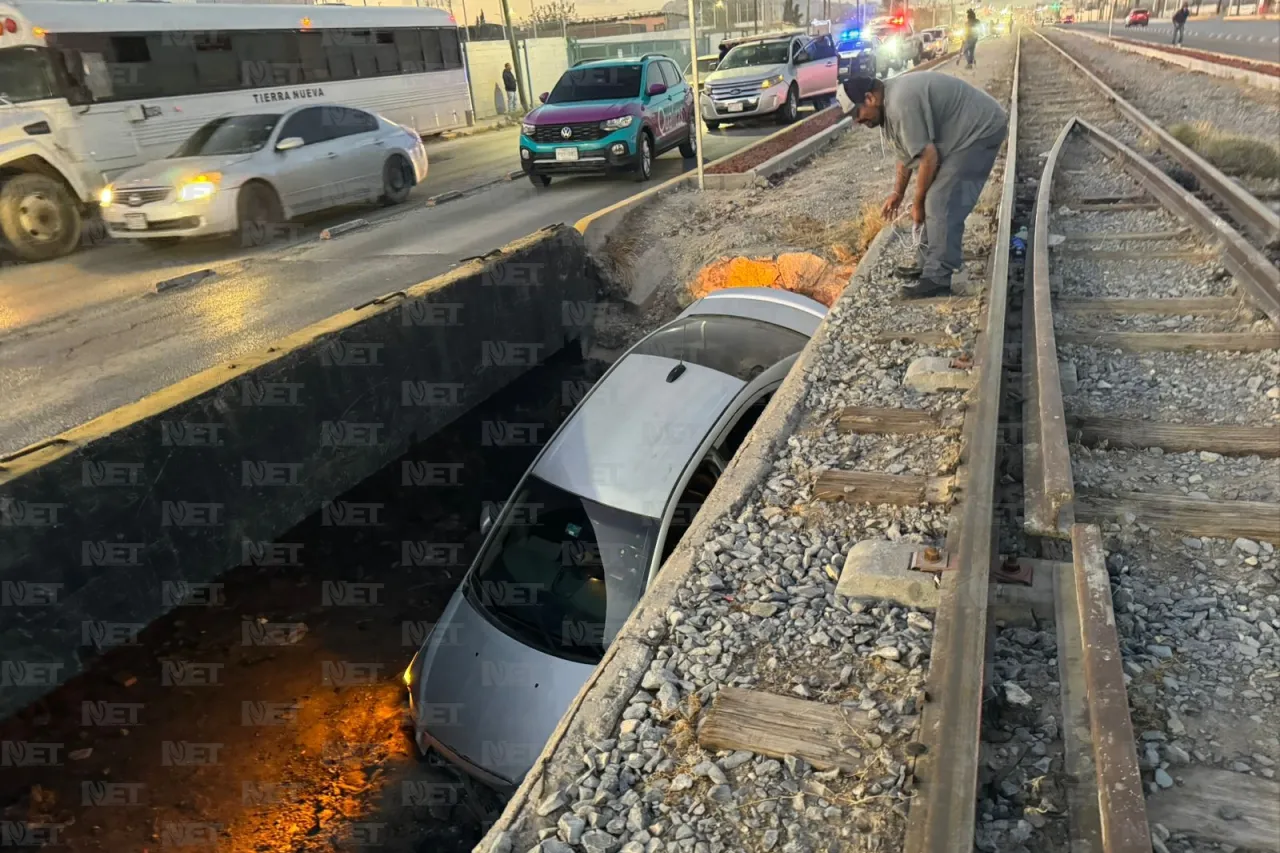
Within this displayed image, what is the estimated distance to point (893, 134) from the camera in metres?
6.03

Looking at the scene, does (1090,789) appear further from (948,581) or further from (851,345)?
(851,345)

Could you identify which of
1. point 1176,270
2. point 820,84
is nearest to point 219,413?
point 1176,270

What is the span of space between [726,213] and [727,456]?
24.6ft

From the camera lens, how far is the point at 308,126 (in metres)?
11.8

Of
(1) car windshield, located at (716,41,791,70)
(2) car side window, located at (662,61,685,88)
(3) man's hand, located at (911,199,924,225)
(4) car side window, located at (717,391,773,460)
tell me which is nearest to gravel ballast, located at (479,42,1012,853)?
(4) car side window, located at (717,391,773,460)

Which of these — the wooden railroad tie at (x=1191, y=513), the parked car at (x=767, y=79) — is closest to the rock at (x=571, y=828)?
the wooden railroad tie at (x=1191, y=513)

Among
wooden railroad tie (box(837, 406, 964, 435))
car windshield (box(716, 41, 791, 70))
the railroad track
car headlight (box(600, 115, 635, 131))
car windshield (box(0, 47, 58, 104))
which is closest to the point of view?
the railroad track

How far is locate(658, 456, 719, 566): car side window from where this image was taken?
4.43 metres

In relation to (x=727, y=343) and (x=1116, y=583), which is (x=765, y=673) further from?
(x=727, y=343)

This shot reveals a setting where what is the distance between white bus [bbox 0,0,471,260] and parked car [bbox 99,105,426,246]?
35.9 inches

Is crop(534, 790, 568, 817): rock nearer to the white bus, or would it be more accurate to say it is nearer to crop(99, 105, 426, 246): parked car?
crop(99, 105, 426, 246): parked car

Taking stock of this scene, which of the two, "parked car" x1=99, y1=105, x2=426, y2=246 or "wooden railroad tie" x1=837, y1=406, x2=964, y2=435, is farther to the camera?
"parked car" x1=99, y1=105, x2=426, y2=246

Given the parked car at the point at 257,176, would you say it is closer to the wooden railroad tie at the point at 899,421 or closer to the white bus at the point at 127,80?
the white bus at the point at 127,80

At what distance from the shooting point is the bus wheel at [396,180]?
1351cm
